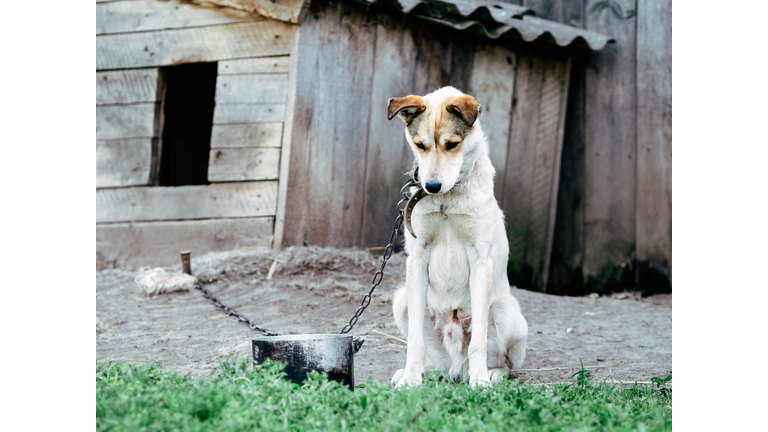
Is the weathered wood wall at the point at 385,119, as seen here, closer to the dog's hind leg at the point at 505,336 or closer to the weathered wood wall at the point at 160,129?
the weathered wood wall at the point at 160,129

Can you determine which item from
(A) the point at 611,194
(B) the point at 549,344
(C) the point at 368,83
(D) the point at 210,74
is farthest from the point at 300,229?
(D) the point at 210,74

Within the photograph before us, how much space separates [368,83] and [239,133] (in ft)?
4.49

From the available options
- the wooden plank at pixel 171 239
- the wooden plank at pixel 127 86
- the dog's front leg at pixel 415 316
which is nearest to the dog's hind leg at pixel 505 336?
the dog's front leg at pixel 415 316

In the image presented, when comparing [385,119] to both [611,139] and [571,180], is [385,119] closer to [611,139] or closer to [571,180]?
[571,180]

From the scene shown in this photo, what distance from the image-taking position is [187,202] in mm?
5633

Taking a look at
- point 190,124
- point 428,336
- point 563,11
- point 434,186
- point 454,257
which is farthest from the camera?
point 190,124

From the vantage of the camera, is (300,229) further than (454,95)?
Yes

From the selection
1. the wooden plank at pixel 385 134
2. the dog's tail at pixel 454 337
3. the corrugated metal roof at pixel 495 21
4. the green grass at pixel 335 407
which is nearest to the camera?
the green grass at pixel 335 407

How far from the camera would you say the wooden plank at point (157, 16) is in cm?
558

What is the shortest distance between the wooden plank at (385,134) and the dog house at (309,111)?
1 cm

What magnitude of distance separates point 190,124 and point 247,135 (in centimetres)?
308

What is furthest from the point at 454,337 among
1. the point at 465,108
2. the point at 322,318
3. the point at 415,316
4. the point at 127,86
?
the point at 127,86

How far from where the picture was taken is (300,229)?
5348 millimetres
